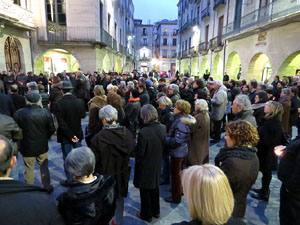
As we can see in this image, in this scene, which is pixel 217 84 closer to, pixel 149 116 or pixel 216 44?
pixel 149 116

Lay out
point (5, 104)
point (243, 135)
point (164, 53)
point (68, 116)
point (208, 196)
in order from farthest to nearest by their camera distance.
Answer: point (164, 53) → point (5, 104) → point (68, 116) → point (243, 135) → point (208, 196)

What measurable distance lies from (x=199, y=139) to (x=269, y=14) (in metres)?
11.0

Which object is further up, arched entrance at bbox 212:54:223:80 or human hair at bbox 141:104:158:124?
arched entrance at bbox 212:54:223:80

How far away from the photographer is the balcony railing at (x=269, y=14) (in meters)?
9.25

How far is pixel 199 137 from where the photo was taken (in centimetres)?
358

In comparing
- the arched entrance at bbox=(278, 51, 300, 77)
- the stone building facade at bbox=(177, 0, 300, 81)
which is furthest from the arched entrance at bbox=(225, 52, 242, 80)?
the arched entrance at bbox=(278, 51, 300, 77)

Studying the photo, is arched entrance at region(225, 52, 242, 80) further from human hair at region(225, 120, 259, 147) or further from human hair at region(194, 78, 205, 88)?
human hair at region(225, 120, 259, 147)

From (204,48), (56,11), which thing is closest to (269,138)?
(56,11)

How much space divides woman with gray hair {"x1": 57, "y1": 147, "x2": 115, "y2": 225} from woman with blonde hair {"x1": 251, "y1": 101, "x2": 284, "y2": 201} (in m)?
2.68

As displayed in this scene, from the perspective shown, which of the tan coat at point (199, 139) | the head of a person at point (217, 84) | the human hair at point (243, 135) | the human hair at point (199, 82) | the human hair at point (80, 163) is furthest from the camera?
the head of a person at point (217, 84)

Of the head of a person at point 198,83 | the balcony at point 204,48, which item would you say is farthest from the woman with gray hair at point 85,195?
the balcony at point 204,48

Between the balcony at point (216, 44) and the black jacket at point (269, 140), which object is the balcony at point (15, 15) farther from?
the balcony at point (216, 44)

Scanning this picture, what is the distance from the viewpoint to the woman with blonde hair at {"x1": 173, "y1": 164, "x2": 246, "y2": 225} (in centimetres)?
117

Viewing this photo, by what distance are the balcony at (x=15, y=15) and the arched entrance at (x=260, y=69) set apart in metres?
14.0
